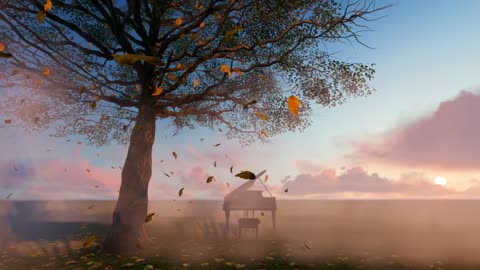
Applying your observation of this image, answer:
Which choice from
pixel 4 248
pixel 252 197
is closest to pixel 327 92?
pixel 252 197

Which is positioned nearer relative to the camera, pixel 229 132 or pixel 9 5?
pixel 9 5

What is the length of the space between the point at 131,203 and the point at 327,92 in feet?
32.6

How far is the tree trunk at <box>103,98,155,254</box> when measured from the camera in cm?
1497

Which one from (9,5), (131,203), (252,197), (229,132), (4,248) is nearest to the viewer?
(9,5)

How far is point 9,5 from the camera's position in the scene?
44.9ft

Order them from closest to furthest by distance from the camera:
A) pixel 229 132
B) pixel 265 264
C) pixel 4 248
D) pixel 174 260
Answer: pixel 265 264 → pixel 174 260 → pixel 4 248 → pixel 229 132

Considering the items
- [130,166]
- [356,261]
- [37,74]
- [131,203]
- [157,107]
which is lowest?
[356,261]

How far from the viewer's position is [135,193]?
1531cm

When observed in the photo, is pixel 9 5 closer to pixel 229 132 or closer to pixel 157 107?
pixel 157 107

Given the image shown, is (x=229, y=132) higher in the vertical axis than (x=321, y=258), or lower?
higher

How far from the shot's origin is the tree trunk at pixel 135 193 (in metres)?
15.0

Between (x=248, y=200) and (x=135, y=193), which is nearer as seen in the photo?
(x=135, y=193)

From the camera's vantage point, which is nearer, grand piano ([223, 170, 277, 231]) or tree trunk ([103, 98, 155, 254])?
tree trunk ([103, 98, 155, 254])

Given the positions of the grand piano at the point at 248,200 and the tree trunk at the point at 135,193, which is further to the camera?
the grand piano at the point at 248,200
